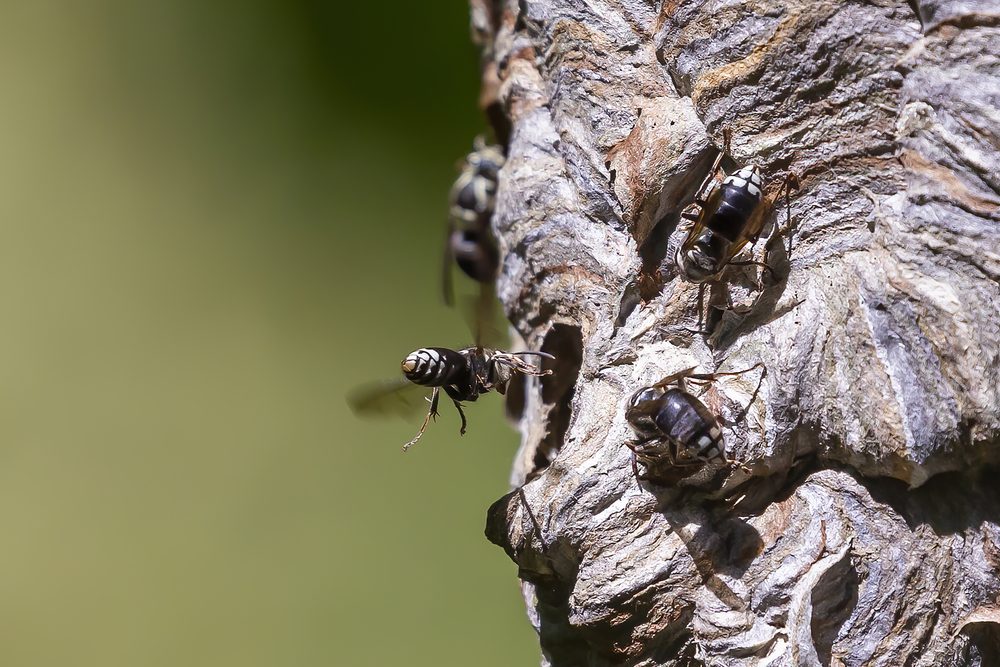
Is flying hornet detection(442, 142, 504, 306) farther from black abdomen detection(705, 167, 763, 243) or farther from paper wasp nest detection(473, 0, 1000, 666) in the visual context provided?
black abdomen detection(705, 167, 763, 243)

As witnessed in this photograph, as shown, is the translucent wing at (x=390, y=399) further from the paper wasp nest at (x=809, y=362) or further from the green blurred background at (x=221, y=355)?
the green blurred background at (x=221, y=355)

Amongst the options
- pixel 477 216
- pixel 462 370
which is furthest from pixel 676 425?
pixel 477 216

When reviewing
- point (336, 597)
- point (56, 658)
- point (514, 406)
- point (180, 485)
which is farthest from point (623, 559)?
point (56, 658)

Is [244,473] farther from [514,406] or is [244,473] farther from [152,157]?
[514,406]

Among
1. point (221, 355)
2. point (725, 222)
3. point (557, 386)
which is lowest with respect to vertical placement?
point (221, 355)

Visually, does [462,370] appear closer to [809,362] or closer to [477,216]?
[809,362]

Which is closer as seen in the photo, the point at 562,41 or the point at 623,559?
the point at 623,559

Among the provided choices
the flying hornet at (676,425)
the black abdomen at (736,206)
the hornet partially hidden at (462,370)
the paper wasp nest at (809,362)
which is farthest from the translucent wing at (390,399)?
the black abdomen at (736,206)

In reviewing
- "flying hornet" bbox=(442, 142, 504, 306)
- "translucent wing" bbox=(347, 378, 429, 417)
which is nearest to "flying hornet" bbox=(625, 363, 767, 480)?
"translucent wing" bbox=(347, 378, 429, 417)
